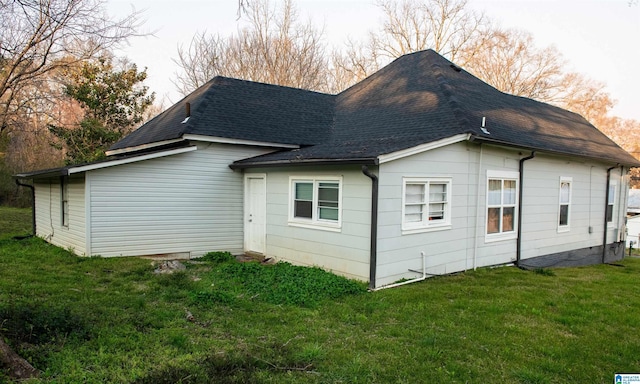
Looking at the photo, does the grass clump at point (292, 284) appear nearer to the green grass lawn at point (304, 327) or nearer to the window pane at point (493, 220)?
the green grass lawn at point (304, 327)

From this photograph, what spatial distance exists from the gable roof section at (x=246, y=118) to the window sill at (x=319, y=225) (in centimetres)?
296

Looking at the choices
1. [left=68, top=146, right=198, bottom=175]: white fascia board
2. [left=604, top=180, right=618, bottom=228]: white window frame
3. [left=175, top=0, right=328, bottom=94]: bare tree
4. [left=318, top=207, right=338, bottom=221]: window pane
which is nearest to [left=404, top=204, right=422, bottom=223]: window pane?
[left=318, top=207, right=338, bottom=221]: window pane

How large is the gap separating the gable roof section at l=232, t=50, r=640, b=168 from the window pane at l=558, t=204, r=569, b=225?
162cm

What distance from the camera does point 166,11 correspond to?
640cm

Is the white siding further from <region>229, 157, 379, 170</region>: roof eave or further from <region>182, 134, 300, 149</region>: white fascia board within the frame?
<region>182, 134, 300, 149</region>: white fascia board

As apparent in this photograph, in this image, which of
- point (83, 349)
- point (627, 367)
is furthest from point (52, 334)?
point (627, 367)

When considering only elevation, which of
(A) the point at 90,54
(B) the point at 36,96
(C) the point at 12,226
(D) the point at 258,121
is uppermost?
(A) the point at 90,54

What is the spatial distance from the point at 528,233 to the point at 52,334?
10.5 metres

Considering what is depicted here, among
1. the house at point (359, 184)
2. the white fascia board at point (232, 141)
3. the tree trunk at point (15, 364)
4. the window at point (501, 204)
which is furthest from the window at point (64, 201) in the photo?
the window at point (501, 204)

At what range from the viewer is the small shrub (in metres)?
9.97

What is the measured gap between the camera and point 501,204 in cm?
988

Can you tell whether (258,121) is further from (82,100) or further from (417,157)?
(82,100)

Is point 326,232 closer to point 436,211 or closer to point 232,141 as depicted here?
point 436,211

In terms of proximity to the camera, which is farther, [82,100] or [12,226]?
[82,100]
